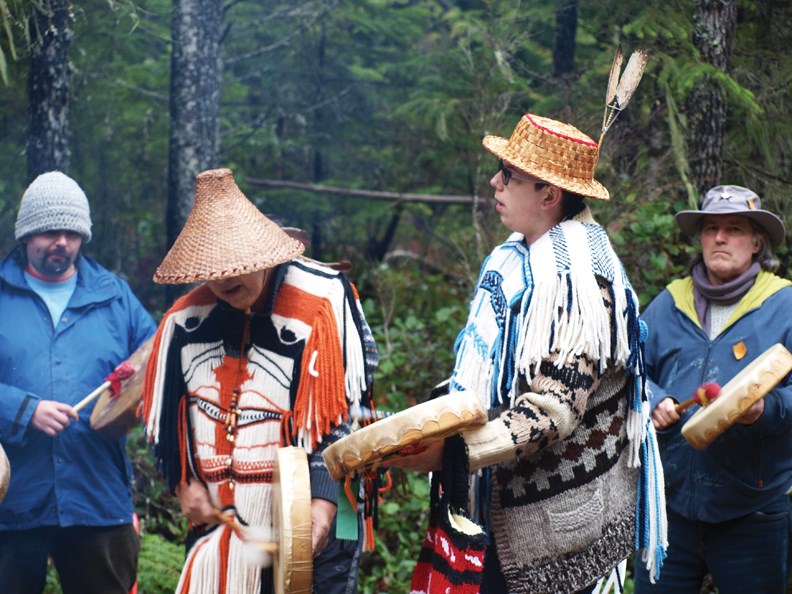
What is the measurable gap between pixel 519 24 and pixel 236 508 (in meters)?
5.98

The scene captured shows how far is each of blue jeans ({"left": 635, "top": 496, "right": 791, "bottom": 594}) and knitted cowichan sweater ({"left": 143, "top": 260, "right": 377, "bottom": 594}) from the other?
1.52 meters

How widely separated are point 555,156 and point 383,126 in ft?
24.7

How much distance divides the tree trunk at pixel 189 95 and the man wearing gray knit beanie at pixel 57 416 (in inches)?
112

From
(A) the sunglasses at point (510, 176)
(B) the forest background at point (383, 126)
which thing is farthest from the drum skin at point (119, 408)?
(A) the sunglasses at point (510, 176)

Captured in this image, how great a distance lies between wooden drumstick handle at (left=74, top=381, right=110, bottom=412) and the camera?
3.91 m

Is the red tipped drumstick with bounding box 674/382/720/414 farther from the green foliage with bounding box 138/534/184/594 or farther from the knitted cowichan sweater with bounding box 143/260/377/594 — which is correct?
the green foliage with bounding box 138/534/184/594

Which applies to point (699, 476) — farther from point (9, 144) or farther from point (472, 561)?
point (9, 144)

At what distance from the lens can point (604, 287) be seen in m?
2.87

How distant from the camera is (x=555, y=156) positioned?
9.77 ft

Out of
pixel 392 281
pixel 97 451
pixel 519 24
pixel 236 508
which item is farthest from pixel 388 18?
pixel 236 508

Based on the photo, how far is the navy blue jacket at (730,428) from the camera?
11.9 feet

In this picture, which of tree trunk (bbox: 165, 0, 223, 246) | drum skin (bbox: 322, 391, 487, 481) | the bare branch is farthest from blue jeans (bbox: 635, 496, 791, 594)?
the bare branch

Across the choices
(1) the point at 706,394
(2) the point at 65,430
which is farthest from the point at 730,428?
(2) the point at 65,430

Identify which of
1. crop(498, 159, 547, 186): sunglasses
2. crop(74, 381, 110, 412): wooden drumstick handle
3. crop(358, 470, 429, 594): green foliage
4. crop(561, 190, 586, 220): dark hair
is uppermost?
crop(498, 159, 547, 186): sunglasses
